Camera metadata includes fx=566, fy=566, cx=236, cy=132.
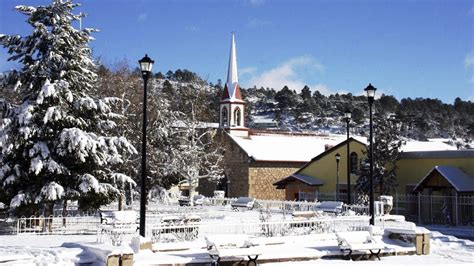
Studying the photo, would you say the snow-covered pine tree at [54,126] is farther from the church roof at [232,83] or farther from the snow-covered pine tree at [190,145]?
the church roof at [232,83]

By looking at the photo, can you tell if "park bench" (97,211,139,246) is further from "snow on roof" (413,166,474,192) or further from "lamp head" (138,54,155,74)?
"snow on roof" (413,166,474,192)

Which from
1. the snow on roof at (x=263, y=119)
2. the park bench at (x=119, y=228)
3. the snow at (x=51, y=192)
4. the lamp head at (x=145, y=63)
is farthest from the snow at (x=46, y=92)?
the snow on roof at (x=263, y=119)

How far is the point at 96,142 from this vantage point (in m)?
19.9

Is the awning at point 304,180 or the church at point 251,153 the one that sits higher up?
the church at point 251,153

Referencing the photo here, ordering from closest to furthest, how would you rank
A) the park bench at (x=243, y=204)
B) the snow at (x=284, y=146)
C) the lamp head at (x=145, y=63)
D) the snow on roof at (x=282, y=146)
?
the lamp head at (x=145, y=63), the park bench at (x=243, y=204), the snow at (x=284, y=146), the snow on roof at (x=282, y=146)

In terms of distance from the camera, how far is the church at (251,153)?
155 feet

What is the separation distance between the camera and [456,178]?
97.2 ft

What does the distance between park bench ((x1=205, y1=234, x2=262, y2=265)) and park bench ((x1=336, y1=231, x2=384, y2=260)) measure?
2439mm

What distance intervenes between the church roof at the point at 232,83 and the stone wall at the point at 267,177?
826cm

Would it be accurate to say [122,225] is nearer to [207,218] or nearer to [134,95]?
[207,218]

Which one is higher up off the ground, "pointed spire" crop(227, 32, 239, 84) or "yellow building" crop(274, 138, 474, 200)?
"pointed spire" crop(227, 32, 239, 84)

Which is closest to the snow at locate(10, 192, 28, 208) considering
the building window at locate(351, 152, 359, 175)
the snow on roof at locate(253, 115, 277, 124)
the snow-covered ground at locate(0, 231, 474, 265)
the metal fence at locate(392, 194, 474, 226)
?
the snow-covered ground at locate(0, 231, 474, 265)

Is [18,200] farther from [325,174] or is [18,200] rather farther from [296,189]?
[296,189]

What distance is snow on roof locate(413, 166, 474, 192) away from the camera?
28797 millimetres
